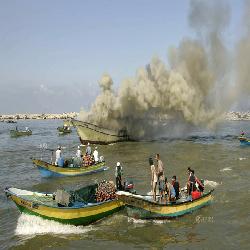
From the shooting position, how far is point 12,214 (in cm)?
2092

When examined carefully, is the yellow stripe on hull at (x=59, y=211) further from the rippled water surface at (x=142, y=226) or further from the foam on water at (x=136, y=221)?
the foam on water at (x=136, y=221)

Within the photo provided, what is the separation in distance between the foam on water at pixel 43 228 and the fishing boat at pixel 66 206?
0.23m

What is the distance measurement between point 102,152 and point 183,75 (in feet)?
73.8

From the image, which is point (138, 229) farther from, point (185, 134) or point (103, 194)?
point (185, 134)

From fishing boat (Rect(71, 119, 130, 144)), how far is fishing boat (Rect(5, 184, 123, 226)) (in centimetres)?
3592

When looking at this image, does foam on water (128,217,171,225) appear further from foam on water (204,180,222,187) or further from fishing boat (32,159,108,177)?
fishing boat (32,159,108,177)

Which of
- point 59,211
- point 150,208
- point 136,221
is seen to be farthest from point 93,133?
point 59,211

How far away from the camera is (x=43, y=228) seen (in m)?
18.0

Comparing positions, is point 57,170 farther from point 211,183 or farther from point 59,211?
point 59,211

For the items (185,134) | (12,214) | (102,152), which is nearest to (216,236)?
(12,214)

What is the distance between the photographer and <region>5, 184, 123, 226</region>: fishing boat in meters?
17.8

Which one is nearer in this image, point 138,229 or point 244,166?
point 138,229

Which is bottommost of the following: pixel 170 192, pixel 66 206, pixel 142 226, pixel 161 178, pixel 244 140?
pixel 142 226

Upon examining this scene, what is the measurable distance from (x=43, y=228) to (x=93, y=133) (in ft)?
126
